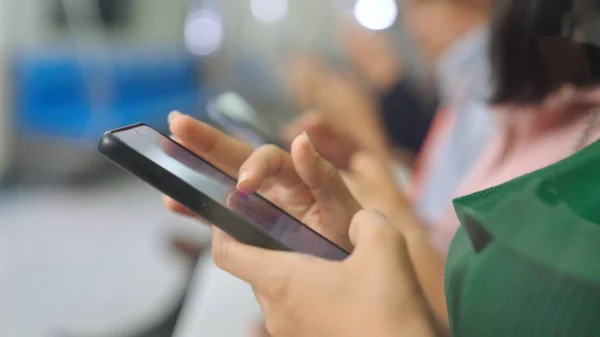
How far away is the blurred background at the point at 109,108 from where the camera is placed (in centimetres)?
81

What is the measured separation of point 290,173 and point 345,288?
8cm

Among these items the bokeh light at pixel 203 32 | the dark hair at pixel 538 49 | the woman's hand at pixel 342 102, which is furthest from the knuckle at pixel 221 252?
the bokeh light at pixel 203 32

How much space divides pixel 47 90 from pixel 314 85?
2.53 feet

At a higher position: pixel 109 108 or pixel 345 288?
pixel 345 288

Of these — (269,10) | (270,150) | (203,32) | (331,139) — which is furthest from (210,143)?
(203,32)

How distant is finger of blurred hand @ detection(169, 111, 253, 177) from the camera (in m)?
0.29

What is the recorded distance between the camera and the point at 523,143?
422 mm

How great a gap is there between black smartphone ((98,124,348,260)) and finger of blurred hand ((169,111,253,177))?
0.06 ft

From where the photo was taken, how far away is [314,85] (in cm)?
81

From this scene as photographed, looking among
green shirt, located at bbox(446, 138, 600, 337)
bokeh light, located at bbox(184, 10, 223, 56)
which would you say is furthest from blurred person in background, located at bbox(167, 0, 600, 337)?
bokeh light, located at bbox(184, 10, 223, 56)

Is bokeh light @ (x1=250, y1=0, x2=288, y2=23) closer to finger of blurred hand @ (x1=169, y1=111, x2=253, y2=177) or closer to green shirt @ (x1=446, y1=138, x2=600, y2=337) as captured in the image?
finger of blurred hand @ (x1=169, y1=111, x2=253, y2=177)

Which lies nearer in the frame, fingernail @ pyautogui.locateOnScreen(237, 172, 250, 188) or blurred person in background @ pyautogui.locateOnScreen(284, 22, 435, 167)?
fingernail @ pyautogui.locateOnScreen(237, 172, 250, 188)

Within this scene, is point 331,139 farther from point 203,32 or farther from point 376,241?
point 203,32

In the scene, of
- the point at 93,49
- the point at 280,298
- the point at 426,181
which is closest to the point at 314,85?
the point at 426,181
